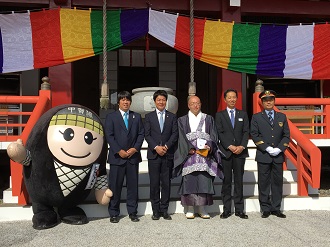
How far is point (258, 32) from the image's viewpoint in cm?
661

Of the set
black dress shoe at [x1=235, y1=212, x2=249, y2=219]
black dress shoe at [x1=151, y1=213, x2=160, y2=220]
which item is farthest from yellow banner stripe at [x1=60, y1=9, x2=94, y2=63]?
black dress shoe at [x1=235, y1=212, x2=249, y2=219]

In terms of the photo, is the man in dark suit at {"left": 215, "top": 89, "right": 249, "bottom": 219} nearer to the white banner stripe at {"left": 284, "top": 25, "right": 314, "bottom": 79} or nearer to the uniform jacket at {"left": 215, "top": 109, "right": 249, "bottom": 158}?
the uniform jacket at {"left": 215, "top": 109, "right": 249, "bottom": 158}

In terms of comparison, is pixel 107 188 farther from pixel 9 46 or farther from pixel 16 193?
pixel 9 46

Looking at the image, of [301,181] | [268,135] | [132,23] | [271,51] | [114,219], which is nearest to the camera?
[114,219]

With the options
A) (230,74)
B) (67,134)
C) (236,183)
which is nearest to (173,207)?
(236,183)

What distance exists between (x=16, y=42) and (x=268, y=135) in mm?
4751

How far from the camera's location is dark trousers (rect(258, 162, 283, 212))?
4.38 metres

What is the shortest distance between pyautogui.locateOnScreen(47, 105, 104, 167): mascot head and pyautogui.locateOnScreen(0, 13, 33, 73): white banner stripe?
8.78ft

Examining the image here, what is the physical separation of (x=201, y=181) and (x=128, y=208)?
39.3 inches

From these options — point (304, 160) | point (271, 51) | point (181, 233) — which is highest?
point (271, 51)

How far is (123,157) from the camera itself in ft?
13.5

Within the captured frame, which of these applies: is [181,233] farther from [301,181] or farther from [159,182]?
[301,181]

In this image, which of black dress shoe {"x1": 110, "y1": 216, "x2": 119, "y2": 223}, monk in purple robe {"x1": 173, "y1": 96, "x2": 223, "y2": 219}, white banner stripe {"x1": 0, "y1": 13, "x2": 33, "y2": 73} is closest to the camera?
black dress shoe {"x1": 110, "y1": 216, "x2": 119, "y2": 223}

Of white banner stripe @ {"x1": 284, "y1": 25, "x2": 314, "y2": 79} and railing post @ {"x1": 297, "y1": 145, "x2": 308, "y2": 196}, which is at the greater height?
white banner stripe @ {"x1": 284, "y1": 25, "x2": 314, "y2": 79}
